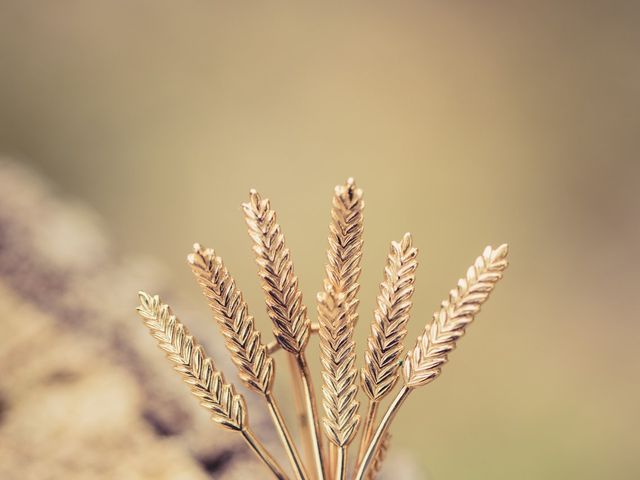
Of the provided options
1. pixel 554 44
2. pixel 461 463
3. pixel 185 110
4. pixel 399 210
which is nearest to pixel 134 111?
pixel 185 110

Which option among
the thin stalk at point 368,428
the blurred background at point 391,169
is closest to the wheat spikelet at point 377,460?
the thin stalk at point 368,428

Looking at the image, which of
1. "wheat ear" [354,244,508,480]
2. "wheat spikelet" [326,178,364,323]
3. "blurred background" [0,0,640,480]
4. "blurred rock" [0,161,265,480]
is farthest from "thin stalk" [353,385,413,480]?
"blurred background" [0,0,640,480]

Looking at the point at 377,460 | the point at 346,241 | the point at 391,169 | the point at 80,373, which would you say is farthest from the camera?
the point at 391,169

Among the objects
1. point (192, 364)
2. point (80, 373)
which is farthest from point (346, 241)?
point (80, 373)

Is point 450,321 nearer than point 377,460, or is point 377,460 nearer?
point 450,321

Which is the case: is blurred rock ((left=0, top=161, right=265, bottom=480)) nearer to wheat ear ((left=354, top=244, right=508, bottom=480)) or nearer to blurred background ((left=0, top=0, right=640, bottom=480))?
blurred background ((left=0, top=0, right=640, bottom=480))

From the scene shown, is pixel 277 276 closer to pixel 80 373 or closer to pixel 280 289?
pixel 280 289

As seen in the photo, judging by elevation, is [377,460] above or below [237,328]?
below
